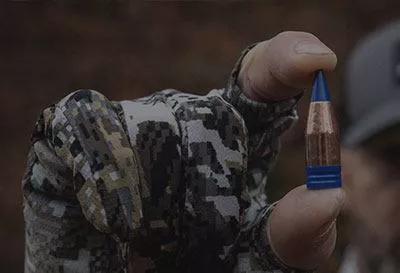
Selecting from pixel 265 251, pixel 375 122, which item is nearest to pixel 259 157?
pixel 265 251

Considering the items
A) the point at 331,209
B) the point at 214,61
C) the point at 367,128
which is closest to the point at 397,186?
the point at 367,128

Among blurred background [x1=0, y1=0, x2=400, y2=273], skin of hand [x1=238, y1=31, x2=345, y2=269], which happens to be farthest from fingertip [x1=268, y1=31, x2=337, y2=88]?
blurred background [x1=0, y1=0, x2=400, y2=273]

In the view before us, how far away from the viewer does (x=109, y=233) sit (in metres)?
0.39

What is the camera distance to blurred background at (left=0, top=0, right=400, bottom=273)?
1489 millimetres

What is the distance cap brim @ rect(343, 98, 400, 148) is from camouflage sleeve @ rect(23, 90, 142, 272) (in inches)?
24.7

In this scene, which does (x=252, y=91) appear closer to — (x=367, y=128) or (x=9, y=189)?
(x=367, y=128)

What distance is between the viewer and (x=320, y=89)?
0.40m

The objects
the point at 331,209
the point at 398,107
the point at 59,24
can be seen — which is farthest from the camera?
the point at 59,24

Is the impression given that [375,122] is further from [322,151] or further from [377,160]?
[322,151]

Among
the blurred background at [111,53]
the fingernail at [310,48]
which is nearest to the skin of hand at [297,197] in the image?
the fingernail at [310,48]

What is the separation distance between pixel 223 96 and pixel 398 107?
0.60 m

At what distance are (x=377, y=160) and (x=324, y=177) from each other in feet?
2.22

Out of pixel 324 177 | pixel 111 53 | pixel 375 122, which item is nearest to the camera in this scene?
pixel 324 177

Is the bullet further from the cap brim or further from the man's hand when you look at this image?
the cap brim
